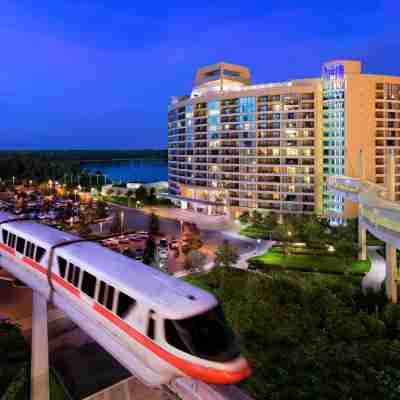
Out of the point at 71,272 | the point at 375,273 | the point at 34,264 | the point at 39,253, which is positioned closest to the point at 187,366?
the point at 71,272

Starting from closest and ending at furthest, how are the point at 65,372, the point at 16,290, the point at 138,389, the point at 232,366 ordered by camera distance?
the point at 232,366 < the point at 138,389 < the point at 65,372 < the point at 16,290

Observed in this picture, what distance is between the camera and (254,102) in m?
64.1

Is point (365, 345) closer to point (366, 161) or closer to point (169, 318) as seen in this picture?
point (169, 318)

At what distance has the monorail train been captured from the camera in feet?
31.0

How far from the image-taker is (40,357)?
1295cm

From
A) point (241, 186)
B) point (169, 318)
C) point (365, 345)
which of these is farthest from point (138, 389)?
point (241, 186)

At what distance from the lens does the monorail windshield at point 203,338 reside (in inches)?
369

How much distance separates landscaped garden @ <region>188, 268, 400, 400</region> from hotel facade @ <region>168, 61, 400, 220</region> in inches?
1339

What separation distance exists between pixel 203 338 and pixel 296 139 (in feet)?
179

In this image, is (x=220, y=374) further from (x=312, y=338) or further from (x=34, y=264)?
(x=34, y=264)

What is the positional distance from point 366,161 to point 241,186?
19906mm

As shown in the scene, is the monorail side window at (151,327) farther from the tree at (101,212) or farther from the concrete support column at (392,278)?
the tree at (101,212)

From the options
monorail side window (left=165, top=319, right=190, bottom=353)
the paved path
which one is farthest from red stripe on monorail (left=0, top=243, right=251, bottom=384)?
the paved path

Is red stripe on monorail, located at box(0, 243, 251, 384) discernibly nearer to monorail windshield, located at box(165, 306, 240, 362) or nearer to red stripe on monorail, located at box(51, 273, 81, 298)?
monorail windshield, located at box(165, 306, 240, 362)
